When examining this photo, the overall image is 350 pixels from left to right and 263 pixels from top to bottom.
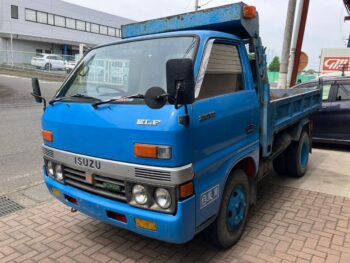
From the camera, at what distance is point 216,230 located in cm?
315

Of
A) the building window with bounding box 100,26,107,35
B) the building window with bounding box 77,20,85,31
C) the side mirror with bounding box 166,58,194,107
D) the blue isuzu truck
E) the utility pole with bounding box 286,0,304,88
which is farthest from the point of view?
the building window with bounding box 100,26,107,35

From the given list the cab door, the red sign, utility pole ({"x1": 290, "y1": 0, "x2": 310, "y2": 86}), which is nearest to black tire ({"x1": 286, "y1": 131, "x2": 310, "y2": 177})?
the cab door

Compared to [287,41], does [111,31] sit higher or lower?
higher

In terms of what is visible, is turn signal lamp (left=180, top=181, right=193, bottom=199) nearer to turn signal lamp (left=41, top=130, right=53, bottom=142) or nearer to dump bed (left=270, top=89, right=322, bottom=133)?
turn signal lamp (left=41, top=130, right=53, bottom=142)

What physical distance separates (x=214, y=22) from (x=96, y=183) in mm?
2066

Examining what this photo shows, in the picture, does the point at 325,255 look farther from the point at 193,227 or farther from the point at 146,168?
the point at 146,168

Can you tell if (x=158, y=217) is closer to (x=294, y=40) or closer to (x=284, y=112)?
(x=284, y=112)

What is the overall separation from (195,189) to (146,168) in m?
0.43

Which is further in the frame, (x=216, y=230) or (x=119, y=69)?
(x=119, y=69)

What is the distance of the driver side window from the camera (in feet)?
9.96

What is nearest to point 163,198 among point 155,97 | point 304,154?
point 155,97

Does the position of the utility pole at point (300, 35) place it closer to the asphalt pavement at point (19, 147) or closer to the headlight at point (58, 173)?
the asphalt pavement at point (19, 147)

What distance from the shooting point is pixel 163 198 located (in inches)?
103

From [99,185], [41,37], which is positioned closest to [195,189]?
[99,185]
